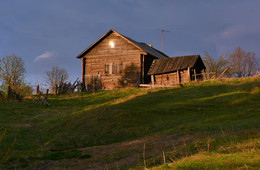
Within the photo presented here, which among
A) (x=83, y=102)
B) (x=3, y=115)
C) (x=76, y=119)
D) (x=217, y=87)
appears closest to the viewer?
(x=76, y=119)

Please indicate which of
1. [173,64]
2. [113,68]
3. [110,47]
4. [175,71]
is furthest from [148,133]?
[110,47]

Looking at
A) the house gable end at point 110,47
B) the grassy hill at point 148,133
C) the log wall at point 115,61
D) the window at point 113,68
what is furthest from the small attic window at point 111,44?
the grassy hill at point 148,133

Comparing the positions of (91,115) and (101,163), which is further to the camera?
(91,115)

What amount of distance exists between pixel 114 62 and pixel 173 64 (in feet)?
30.8

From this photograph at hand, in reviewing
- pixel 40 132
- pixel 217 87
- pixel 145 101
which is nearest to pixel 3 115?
pixel 40 132

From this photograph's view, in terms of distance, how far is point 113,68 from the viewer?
129 ft

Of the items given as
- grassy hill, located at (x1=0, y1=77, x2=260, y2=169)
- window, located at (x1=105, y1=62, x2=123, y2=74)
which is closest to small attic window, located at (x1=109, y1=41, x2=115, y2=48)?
window, located at (x1=105, y1=62, x2=123, y2=74)

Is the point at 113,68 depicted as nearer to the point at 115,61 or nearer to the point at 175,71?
the point at 115,61

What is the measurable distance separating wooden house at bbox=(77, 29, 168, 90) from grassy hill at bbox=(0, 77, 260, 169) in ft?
42.0

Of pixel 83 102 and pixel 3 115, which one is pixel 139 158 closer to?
pixel 3 115

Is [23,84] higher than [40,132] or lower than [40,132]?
higher

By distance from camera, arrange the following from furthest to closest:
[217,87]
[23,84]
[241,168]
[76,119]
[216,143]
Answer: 1. [23,84]
2. [217,87]
3. [76,119]
4. [216,143]
5. [241,168]

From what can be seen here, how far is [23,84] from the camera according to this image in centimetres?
4706

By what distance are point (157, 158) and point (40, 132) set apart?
422 inches
